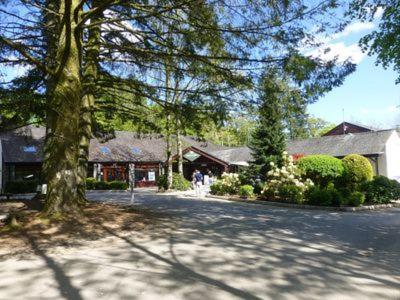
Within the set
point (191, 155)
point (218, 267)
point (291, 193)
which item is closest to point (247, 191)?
point (291, 193)

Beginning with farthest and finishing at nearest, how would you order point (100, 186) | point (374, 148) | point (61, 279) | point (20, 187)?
point (100, 186) → point (374, 148) → point (20, 187) → point (61, 279)

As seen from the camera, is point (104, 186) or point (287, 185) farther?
point (104, 186)

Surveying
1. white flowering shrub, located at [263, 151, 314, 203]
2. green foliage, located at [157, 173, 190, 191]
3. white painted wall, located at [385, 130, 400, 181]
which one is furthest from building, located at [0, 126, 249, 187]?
white flowering shrub, located at [263, 151, 314, 203]

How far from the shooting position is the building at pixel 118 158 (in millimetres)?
37875

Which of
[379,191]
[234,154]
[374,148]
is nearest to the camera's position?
[379,191]

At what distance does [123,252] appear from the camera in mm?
8047

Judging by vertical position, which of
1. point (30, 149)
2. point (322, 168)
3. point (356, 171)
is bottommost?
point (356, 171)

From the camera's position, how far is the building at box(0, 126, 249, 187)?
1491 inches

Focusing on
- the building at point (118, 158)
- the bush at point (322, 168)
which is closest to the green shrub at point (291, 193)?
the bush at point (322, 168)

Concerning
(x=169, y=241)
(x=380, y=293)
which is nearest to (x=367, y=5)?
(x=169, y=241)

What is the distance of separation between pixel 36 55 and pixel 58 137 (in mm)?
5048

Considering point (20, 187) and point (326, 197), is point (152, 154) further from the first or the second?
point (326, 197)

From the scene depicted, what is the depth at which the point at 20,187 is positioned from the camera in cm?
3456

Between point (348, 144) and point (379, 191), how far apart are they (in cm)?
2085
